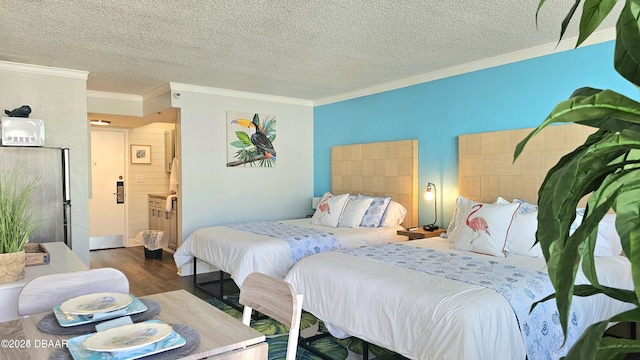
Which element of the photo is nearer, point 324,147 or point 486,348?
point 486,348

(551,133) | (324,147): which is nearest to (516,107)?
(551,133)

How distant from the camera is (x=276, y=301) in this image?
165 cm

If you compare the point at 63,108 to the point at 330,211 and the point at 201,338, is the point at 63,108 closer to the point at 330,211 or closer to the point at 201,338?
the point at 330,211

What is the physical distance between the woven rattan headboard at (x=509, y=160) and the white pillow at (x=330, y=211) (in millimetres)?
1462

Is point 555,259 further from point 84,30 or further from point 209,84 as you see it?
point 209,84

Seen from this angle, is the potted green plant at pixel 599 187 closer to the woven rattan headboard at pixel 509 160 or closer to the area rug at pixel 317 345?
the area rug at pixel 317 345

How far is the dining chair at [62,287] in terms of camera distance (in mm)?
1681

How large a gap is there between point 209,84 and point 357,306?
372cm

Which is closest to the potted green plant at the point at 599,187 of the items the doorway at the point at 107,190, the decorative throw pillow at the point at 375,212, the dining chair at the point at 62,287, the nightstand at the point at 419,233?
the dining chair at the point at 62,287

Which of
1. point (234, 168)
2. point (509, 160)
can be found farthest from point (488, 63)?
point (234, 168)

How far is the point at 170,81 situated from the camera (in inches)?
201

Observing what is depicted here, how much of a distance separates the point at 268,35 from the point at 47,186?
8.66 ft

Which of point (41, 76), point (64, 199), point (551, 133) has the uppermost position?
point (41, 76)

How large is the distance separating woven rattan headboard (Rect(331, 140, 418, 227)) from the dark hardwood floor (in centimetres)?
209
